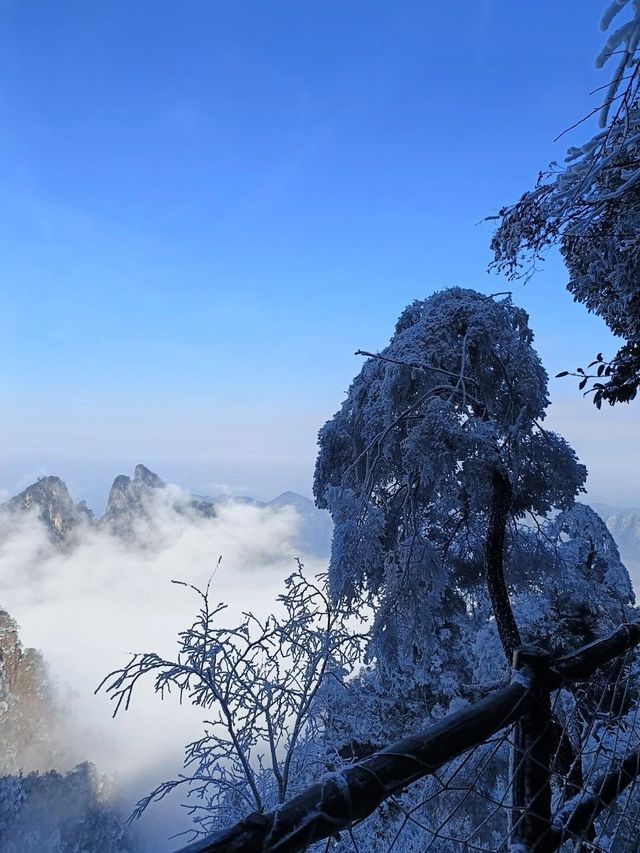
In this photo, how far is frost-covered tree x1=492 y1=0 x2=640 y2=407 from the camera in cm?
257

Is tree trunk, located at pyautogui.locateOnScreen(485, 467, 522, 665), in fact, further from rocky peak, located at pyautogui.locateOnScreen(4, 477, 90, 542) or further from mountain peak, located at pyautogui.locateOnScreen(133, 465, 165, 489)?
mountain peak, located at pyautogui.locateOnScreen(133, 465, 165, 489)

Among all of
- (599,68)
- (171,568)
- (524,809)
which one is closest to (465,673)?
(524,809)

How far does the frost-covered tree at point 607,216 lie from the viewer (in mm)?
2574

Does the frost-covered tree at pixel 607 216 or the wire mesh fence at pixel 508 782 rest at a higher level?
the frost-covered tree at pixel 607 216

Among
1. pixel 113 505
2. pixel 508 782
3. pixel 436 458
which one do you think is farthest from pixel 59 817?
pixel 113 505

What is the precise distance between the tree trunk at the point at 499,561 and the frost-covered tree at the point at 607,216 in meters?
2.38

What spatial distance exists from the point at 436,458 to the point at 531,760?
4482 millimetres

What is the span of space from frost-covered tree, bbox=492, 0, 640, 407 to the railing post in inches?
104

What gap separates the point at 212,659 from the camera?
320cm

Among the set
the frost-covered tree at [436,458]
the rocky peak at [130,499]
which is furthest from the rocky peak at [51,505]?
the frost-covered tree at [436,458]

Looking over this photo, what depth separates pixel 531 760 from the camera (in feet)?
5.18

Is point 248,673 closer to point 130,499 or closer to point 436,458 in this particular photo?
point 436,458

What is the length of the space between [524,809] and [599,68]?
3519 millimetres

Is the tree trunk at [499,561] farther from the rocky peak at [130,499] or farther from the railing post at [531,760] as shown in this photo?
the rocky peak at [130,499]
